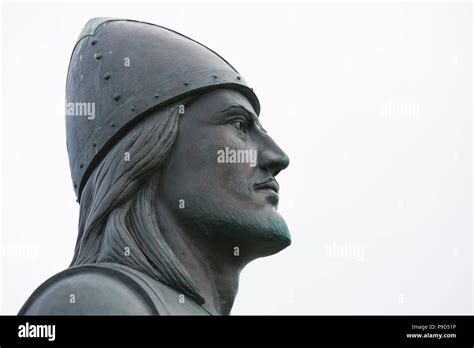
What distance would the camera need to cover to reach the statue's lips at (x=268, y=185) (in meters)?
10.0

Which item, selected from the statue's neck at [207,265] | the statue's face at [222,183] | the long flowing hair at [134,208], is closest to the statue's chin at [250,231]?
the statue's face at [222,183]

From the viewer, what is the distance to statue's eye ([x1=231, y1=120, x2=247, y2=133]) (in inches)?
400

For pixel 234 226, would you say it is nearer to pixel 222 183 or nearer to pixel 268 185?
pixel 222 183

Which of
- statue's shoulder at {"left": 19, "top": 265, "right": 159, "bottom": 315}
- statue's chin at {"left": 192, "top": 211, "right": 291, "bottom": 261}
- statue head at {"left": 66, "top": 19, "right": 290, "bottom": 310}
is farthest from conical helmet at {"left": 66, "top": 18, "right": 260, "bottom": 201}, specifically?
statue's shoulder at {"left": 19, "top": 265, "right": 159, "bottom": 315}

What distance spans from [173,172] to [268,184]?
88 cm

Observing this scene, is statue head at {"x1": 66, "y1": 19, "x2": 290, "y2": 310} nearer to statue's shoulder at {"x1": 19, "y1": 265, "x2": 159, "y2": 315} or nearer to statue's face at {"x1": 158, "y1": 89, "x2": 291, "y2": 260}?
statue's face at {"x1": 158, "y1": 89, "x2": 291, "y2": 260}

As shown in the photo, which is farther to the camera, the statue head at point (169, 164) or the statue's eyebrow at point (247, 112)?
the statue's eyebrow at point (247, 112)

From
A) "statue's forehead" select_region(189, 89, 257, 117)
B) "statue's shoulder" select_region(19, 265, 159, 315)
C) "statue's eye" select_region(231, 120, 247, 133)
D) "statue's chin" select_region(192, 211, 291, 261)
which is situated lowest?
"statue's shoulder" select_region(19, 265, 159, 315)

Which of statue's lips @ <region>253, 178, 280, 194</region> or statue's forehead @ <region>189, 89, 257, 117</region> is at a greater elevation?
statue's forehead @ <region>189, 89, 257, 117</region>

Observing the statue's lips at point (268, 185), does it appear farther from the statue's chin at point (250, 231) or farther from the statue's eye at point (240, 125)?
the statue's eye at point (240, 125)

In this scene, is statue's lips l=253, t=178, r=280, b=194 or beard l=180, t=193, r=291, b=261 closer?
beard l=180, t=193, r=291, b=261

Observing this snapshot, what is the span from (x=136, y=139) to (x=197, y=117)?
1.91 feet

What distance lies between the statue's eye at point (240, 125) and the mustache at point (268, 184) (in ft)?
1.68
